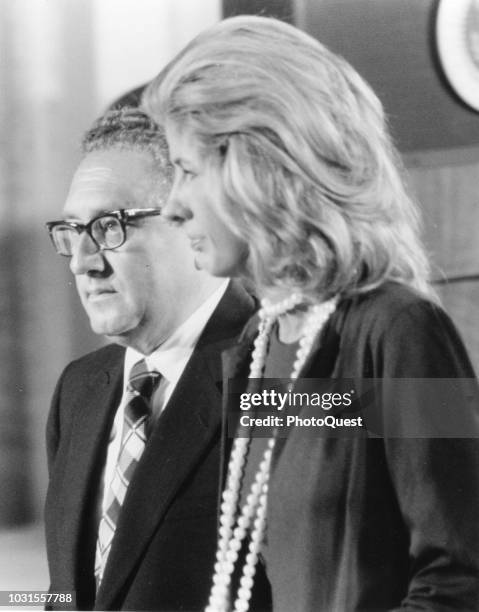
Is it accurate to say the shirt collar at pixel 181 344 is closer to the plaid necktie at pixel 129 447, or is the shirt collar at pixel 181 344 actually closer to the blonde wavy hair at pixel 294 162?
the plaid necktie at pixel 129 447

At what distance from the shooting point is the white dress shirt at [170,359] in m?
1.29

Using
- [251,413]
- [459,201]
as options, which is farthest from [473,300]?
[251,413]

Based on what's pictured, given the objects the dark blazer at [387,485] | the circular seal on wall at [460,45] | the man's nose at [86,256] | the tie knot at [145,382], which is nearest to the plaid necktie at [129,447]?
the tie knot at [145,382]

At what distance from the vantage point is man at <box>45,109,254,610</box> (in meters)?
1.23

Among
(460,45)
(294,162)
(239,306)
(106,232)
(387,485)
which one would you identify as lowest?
(387,485)

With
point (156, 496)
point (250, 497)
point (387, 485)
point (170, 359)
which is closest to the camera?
point (387, 485)

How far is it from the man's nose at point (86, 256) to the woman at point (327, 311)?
260 millimetres

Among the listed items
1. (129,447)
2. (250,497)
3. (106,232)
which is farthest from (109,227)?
(250,497)

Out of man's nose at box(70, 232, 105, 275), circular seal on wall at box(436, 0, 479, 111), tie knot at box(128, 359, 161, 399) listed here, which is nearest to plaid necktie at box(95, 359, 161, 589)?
tie knot at box(128, 359, 161, 399)

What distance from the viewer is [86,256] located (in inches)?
51.3

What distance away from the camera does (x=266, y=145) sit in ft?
3.22

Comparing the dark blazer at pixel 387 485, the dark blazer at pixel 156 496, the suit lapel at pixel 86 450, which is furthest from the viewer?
the suit lapel at pixel 86 450

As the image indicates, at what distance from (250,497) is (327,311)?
0.82 ft

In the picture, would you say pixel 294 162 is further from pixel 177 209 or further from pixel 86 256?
pixel 86 256
